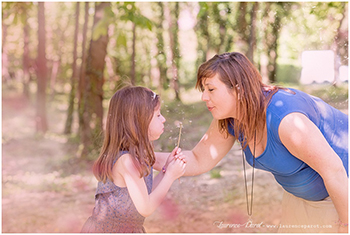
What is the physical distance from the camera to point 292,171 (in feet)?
6.59

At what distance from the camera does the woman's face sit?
1985mm

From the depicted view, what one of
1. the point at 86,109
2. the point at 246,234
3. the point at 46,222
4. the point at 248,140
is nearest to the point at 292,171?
the point at 248,140

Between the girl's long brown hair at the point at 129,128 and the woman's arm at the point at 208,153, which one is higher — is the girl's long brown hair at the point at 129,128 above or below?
above

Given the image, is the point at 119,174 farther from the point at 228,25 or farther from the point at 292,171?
the point at 228,25

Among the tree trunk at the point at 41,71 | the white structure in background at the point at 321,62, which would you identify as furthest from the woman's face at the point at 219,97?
the tree trunk at the point at 41,71

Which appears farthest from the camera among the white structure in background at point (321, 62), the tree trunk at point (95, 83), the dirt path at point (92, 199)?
the tree trunk at point (95, 83)

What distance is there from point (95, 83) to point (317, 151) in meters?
4.80

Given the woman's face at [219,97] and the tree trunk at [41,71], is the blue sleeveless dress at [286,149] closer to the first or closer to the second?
the woman's face at [219,97]

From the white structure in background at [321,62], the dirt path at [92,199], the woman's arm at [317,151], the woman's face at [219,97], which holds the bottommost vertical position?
the dirt path at [92,199]

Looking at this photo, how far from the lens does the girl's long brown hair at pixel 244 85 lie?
1.95m

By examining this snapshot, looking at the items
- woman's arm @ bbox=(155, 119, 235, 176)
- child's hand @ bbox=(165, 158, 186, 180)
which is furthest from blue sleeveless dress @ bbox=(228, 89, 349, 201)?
child's hand @ bbox=(165, 158, 186, 180)

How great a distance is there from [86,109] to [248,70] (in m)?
4.61

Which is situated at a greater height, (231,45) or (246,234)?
(231,45)

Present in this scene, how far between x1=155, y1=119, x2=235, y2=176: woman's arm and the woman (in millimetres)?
110
